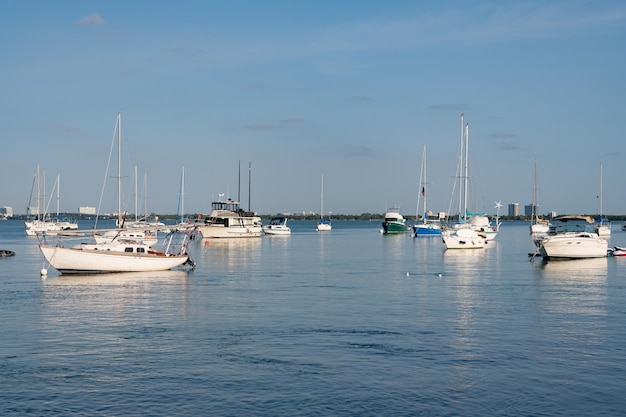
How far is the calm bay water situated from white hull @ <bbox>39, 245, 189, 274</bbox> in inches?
103

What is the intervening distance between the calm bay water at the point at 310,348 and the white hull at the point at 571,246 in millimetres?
20742

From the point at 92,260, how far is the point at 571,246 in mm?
49084

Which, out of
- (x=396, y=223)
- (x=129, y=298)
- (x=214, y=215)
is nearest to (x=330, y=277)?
(x=129, y=298)

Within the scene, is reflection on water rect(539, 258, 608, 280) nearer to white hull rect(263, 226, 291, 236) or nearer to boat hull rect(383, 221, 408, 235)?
white hull rect(263, 226, 291, 236)

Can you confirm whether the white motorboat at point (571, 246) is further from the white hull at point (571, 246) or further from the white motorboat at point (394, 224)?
the white motorboat at point (394, 224)

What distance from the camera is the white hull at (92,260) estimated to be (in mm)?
60688

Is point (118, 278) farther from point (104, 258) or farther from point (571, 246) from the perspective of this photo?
point (571, 246)

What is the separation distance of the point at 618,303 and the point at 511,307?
23.9ft

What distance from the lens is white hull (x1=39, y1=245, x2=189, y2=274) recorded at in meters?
60.7

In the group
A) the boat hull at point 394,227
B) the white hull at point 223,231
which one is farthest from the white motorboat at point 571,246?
the boat hull at point 394,227

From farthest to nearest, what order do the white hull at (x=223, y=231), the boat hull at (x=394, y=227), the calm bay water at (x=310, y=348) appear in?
1. the boat hull at (x=394, y=227)
2. the white hull at (x=223, y=231)
3. the calm bay water at (x=310, y=348)

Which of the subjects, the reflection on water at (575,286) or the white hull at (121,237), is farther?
the white hull at (121,237)

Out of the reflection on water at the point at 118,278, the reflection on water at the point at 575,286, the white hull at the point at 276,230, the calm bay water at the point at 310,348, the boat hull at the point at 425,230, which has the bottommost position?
the calm bay water at the point at 310,348

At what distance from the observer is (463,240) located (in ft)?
347
